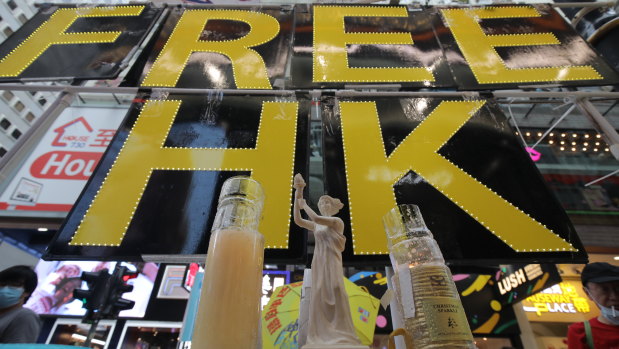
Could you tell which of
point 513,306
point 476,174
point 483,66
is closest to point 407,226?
point 476,174

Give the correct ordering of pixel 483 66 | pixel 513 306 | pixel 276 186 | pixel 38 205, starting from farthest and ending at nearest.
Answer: pixel 513 306 < pixel 38 205 < pixel 483 66 < pixel 276 186

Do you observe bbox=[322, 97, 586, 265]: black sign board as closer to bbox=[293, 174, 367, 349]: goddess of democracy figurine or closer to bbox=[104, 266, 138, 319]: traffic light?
bbox=[293, 174, 367, 349]: goddess of democracy figurine

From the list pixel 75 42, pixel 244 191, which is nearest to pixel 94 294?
pixel 75 42

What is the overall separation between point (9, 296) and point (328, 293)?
336 centimetres

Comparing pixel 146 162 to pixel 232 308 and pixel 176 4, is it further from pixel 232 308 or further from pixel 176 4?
pixel 176 4

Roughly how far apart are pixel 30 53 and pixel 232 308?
4.12m

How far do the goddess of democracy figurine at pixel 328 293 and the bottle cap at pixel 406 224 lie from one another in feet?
0.85

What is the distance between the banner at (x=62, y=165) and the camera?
496cm

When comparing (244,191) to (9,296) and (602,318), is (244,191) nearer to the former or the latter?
(602,318)

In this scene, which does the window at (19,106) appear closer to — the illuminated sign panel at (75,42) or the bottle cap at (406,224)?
the illuminated sign panel at (75,42)

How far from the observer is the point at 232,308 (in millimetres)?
1050

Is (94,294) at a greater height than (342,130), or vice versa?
(342,130)

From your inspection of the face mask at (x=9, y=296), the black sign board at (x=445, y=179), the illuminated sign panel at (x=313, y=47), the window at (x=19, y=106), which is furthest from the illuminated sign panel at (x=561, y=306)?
the window at (x=19, y=106)

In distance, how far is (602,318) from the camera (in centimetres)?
234
